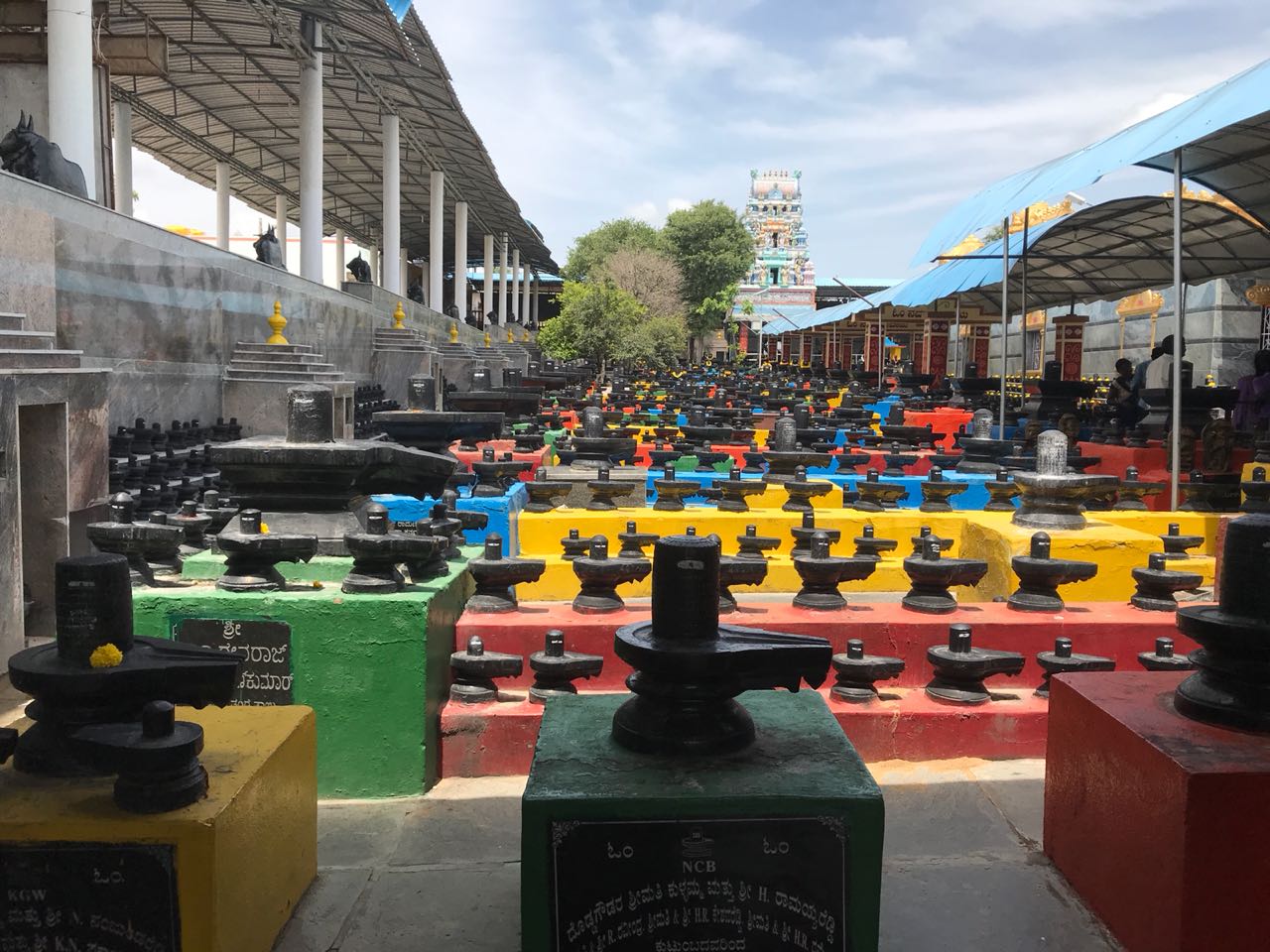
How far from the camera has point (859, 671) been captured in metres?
4.07

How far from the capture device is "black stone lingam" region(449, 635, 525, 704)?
402 cm

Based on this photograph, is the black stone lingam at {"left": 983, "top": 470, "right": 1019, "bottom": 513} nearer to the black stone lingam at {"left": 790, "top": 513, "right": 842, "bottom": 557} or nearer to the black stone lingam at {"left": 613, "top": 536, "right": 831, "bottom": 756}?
the black stone lingam at {"left": 790, "top": 513, "right": 842, "bottom": 557}

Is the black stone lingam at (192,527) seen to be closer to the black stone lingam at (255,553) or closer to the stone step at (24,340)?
the black stone lingam at (255,553)

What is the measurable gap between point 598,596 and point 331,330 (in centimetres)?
1463

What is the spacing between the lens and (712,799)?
81.0 inches

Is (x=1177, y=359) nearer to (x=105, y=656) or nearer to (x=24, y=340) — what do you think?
(x=24, y=340)

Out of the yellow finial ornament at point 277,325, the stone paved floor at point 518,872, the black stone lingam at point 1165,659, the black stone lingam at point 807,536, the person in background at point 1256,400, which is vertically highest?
the yellow finial ornament at point 277,325

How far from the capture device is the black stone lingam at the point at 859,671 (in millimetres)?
4047

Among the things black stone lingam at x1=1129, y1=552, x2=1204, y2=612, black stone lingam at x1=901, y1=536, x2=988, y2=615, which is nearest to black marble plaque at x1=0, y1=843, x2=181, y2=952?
black stone lingam at x1=901, y1=536, x2=988, y2=615

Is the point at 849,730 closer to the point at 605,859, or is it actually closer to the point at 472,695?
the point at 472,695

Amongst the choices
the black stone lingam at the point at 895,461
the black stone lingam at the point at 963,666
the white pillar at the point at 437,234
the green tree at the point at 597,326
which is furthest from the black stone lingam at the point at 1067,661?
the white pillar at the point at 437,234

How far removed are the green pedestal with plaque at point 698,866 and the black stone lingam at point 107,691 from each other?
2.55ft

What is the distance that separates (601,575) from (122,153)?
Result: 960 inches

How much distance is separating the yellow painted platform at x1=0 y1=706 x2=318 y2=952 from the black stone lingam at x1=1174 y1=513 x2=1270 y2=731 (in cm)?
228
